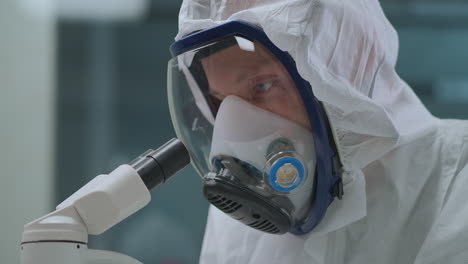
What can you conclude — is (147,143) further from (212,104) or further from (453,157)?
(453,157)

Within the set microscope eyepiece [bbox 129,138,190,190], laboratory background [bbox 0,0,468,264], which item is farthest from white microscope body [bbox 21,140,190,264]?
laboratory background [bbox 0,0,468,264]

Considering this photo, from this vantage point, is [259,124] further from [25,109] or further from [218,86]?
[25,109]

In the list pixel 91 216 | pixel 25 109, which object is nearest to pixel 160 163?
pixel 91 216

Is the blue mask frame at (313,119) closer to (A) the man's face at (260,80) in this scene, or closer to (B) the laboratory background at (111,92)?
(A) the man's face at (260,80)

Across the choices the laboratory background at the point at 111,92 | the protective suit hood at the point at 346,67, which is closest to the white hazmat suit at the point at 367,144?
the protective suit hood at the point at 346,67

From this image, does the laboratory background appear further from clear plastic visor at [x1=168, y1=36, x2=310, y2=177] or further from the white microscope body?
the white microscope body

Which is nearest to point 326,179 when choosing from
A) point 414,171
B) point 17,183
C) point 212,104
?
point 414,171

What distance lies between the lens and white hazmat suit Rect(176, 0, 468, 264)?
2.57 feet

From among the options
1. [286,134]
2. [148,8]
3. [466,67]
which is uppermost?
[286,134]

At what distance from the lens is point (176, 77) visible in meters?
1.02

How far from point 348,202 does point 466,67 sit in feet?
5.11

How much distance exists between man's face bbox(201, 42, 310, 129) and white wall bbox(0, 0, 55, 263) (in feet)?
4.47

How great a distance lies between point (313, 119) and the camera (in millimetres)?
848

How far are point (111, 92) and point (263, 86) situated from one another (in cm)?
153
